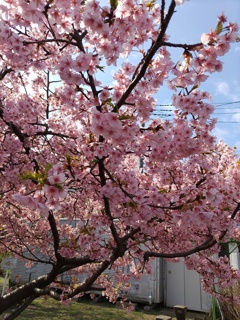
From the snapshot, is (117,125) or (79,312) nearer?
(117,125)

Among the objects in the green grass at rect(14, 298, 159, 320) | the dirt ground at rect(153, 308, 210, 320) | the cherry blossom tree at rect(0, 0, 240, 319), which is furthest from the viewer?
the dirt ground at rect(153, 308, 210, 320)

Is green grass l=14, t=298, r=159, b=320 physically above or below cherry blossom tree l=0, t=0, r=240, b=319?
below

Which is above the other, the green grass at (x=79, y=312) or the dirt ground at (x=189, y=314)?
the dirt ground at (x=189, y=314)

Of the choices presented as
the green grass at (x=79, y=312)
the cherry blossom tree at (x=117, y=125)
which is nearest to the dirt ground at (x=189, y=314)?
the green grass at (x=79, y=312)

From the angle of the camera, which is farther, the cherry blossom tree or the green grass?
the green grass

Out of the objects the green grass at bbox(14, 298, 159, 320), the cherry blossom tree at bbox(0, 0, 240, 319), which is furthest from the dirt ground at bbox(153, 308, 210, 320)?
the cherry blossom tree at bbox(0, 0, 240, 319)

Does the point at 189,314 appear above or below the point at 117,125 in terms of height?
below

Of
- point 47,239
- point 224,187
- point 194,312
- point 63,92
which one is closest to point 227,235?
point 224,187

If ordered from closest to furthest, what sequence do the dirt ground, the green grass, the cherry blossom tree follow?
the cherry blossom tree → the green grass → the dirt ground

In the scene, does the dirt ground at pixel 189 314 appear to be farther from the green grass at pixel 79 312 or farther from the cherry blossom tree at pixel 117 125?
the cherry blossom tree at pixel 117 125

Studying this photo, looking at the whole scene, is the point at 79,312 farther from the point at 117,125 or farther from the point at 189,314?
the point at 117,125

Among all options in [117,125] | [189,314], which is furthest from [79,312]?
[117,125]

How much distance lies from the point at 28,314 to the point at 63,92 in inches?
351

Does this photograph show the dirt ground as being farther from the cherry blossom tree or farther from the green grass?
the cherry blossom tree
